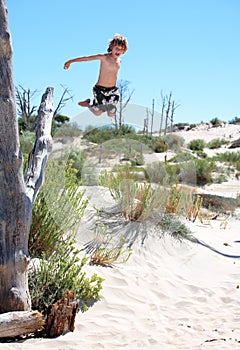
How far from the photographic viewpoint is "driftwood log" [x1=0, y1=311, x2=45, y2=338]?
308cm

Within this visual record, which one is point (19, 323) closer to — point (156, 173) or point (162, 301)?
point (162, 301)

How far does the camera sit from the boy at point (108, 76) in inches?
160

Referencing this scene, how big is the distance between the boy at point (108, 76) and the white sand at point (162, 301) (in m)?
1.61

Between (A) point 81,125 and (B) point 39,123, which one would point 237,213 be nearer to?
(A) point 81,125

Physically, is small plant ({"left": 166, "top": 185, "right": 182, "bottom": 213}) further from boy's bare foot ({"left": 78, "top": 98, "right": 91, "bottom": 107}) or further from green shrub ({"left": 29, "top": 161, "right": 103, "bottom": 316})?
boy's bare foot ({"left": 78, "top": 98, "right": 91, "bottom": 107})

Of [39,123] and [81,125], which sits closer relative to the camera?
[39,123]

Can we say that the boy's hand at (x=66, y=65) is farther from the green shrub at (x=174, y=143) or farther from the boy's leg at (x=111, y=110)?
the green shrub at (x=174, y=143)

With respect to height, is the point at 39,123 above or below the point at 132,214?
above

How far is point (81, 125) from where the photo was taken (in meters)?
5.21

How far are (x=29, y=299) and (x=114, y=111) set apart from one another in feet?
6.32

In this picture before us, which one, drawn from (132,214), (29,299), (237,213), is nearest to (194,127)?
(237,213)

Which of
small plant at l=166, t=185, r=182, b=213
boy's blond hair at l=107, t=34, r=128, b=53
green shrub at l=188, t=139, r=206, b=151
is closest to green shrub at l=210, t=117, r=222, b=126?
green shrub at l=188, t=139, r=206, b=151

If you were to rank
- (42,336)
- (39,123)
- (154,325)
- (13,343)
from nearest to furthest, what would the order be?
1. (13,343)
2. (42,336)
3. (154,325)
4. (39,123)

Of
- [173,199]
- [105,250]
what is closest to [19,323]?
[105,250]
